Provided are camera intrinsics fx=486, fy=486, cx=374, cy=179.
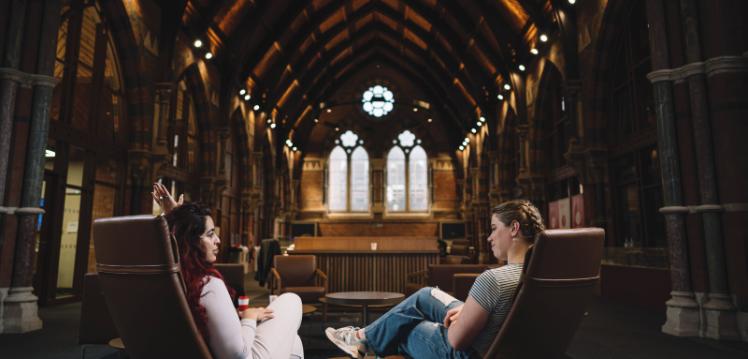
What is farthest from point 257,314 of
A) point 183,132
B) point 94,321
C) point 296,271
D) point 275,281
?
point 183,132

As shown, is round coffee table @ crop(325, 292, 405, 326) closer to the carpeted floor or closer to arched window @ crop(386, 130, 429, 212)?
the carpeted floor

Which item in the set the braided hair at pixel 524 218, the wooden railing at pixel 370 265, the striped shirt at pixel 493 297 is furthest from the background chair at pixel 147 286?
the wooden railing at pixel 370 265

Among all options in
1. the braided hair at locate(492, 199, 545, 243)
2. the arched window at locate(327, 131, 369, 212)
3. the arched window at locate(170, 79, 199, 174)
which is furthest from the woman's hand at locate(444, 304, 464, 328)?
the arched window at locate(327, 131, 369, 212)

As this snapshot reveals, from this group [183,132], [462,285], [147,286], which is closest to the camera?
[147,286]

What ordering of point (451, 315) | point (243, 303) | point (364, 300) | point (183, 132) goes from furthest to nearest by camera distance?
point (183, 132)
point (364, 300)
point (243, 303)
point (451, 315)

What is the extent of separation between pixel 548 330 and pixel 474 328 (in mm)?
317

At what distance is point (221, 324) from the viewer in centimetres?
180

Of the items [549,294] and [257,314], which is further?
[257,314]

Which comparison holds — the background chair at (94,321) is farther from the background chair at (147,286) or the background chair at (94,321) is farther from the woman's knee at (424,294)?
the woman's knee at (424,294)

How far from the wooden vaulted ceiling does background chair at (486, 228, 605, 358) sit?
9470 mm

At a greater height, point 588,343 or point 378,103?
point 378,103

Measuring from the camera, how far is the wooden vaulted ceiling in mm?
12180

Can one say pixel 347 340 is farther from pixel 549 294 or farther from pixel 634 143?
pixel 634 143

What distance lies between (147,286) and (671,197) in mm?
5042
